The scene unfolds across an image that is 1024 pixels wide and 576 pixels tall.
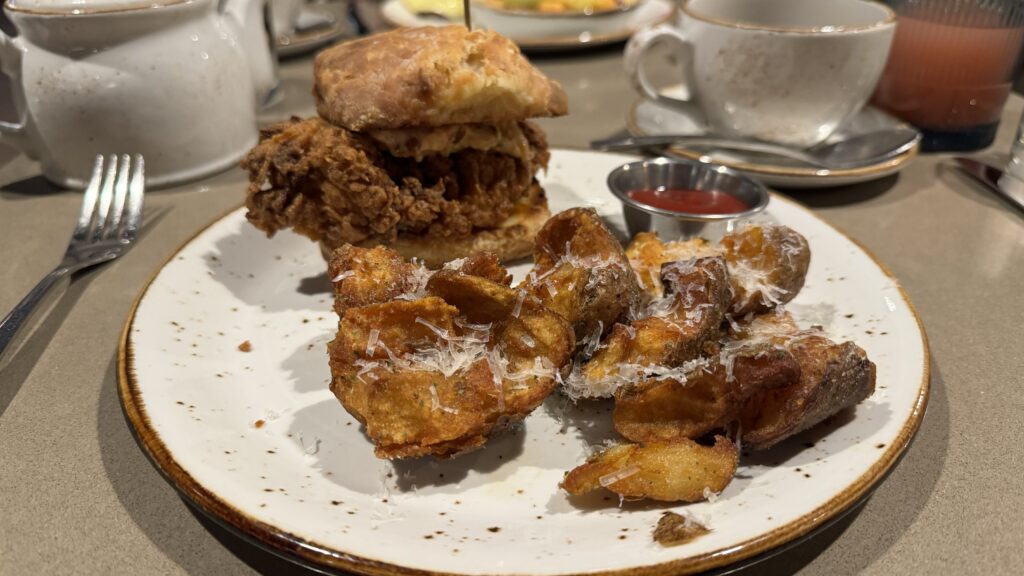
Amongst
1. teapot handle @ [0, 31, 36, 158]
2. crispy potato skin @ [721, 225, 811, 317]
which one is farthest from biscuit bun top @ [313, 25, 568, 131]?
teapot handle @ [0, 31, 36, 158]

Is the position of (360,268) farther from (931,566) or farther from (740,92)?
(740,92)

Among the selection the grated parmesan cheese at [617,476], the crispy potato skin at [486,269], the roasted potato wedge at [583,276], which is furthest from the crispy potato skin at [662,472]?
the crispy potato skin at [486,269]

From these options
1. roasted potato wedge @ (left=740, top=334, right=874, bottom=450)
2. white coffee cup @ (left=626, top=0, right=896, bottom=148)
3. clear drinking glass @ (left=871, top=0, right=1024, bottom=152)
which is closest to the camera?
roasted potato wedge @ (left=740, top=334, right=874, bottom=450)

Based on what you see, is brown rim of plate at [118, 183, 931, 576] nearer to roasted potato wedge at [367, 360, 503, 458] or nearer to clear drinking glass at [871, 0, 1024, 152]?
roasted potato wedge at [367, 360, 503, 458]

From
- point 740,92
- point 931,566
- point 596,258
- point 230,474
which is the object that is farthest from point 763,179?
point 230,474

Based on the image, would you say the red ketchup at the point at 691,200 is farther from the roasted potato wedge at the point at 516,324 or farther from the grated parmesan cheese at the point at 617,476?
the grated parmesan cheese at the point at 617,476

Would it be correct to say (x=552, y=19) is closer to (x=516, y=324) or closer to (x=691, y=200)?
(x=691, y=200)

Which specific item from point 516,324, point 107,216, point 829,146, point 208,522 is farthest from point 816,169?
point 107,216
